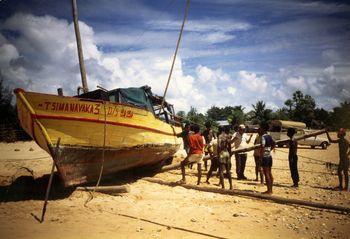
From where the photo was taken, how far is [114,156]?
7.47 meters

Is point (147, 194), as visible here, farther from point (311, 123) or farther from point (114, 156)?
point (311, 123)

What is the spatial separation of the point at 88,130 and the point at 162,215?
9.62 ft

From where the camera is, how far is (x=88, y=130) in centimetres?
669

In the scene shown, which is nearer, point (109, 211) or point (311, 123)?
point (109, 211)

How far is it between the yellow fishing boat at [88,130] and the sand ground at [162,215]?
817 millimetres

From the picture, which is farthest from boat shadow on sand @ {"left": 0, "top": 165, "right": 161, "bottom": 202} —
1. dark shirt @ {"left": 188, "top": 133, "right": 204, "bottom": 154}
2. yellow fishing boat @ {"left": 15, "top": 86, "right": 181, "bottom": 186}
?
dark shirt @ {"left": 188, "top": 133, "right": 204, "bottom": 154}

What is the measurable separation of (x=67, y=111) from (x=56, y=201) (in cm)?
218

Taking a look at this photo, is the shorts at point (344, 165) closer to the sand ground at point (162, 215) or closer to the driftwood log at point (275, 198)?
the sand ground at point (162, 215)

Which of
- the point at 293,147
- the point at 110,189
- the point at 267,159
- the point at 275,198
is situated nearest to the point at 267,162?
the point at 267,159

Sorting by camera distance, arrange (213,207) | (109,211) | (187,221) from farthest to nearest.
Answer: (213,207), (109,211), (187,221)

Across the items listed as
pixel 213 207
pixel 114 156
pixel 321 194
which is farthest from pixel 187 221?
pixel 321 194

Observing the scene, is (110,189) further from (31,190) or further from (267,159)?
(267,159)

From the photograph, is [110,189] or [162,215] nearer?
[162,215]

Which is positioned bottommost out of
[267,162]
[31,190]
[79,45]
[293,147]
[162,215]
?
[162,215]
